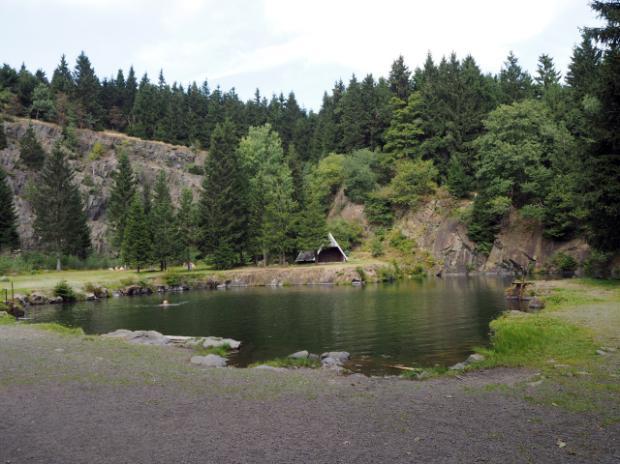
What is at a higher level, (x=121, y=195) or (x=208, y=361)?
(x=121, y=195)

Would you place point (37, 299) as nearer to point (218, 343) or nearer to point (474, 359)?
point (218, 343)

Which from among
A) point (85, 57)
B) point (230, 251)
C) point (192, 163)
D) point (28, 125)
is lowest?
point (230, 251)

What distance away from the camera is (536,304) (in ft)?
93.2

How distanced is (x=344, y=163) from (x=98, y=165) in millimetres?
52123

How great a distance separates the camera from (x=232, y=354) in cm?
2056

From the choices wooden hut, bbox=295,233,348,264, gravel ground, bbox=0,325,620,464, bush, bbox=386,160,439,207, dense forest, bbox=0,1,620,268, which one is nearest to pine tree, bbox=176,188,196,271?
dense forest, bbox=0,1,620,268

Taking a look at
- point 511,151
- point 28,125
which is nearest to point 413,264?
point 511,151

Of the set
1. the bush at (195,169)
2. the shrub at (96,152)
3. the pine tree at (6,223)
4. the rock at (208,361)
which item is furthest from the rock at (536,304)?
the shrub at (96,152)

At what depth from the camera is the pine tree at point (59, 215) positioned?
69.9 metres

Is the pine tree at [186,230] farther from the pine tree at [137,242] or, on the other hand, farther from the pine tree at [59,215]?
the pine tree at [59,215]

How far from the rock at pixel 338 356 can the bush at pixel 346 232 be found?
5412cm

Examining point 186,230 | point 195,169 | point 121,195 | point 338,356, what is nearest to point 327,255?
point 186,230

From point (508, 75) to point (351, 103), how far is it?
28.8m

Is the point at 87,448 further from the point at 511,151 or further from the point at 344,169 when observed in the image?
the point at 344,169
